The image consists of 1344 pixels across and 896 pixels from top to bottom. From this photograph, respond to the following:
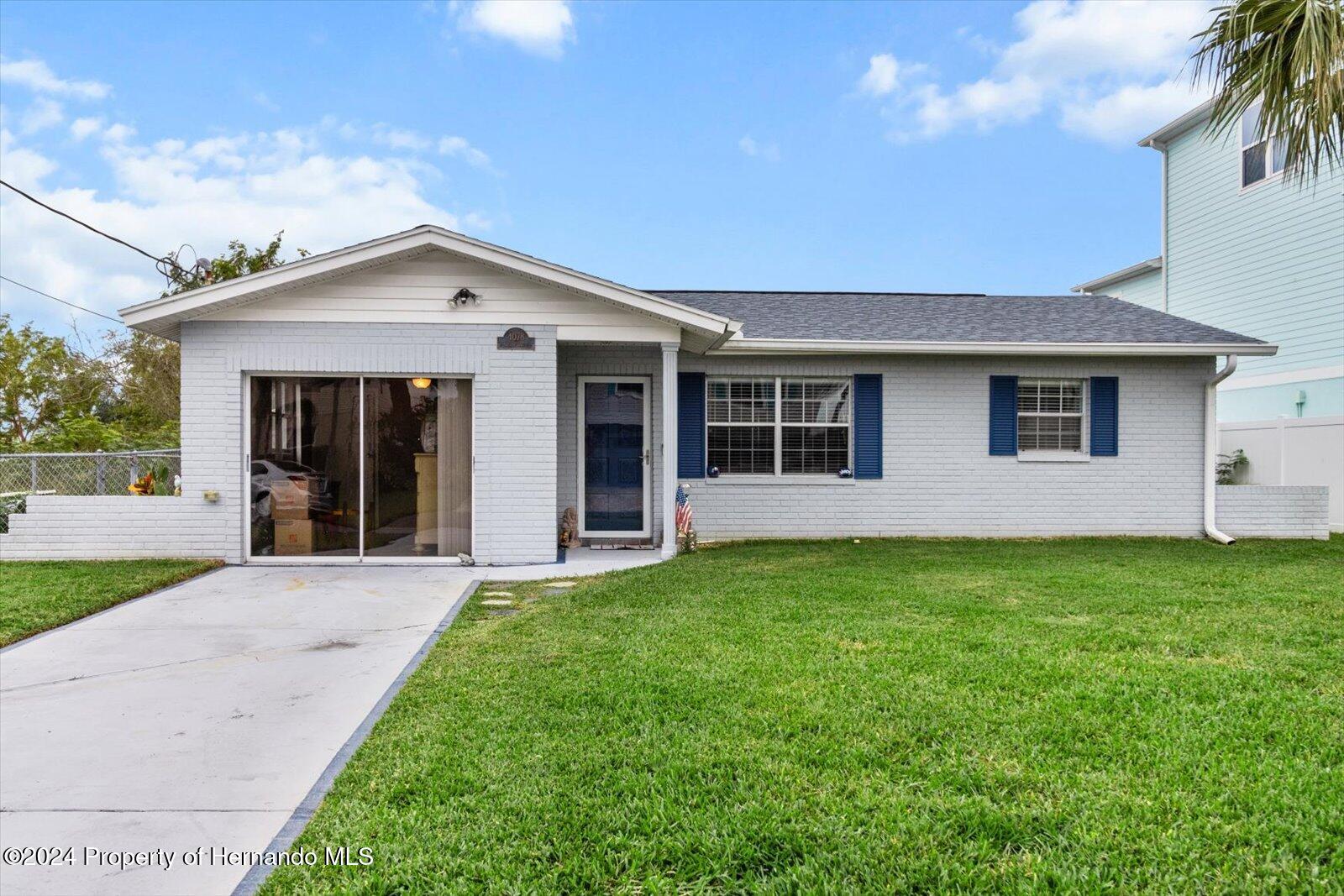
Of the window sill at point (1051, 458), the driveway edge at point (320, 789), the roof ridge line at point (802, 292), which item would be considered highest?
the roof ridge line at point (802, 292)

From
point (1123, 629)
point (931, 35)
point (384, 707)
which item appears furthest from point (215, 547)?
point (931, 35)

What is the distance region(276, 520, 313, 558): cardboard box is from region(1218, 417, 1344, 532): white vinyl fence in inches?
572

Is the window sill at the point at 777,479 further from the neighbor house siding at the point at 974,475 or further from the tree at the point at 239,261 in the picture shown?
the tree at the point at 239,261

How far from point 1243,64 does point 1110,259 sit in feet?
44.2

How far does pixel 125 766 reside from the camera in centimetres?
366

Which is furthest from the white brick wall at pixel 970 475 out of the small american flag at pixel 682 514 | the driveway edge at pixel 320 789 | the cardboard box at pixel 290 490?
the driveway edge at pixel 320 789

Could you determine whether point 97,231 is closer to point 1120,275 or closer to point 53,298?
point 53,298

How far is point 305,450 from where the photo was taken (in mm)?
9281

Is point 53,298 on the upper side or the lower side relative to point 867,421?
upper

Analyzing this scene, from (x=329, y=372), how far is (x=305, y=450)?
36.0 inches

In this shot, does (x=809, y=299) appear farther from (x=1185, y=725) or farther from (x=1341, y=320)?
(x=1185, y=725)

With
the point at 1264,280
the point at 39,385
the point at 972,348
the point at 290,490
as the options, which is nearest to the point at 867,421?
the point at 972,348

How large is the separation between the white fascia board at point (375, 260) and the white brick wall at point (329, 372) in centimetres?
43

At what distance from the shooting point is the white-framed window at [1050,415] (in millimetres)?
11836
